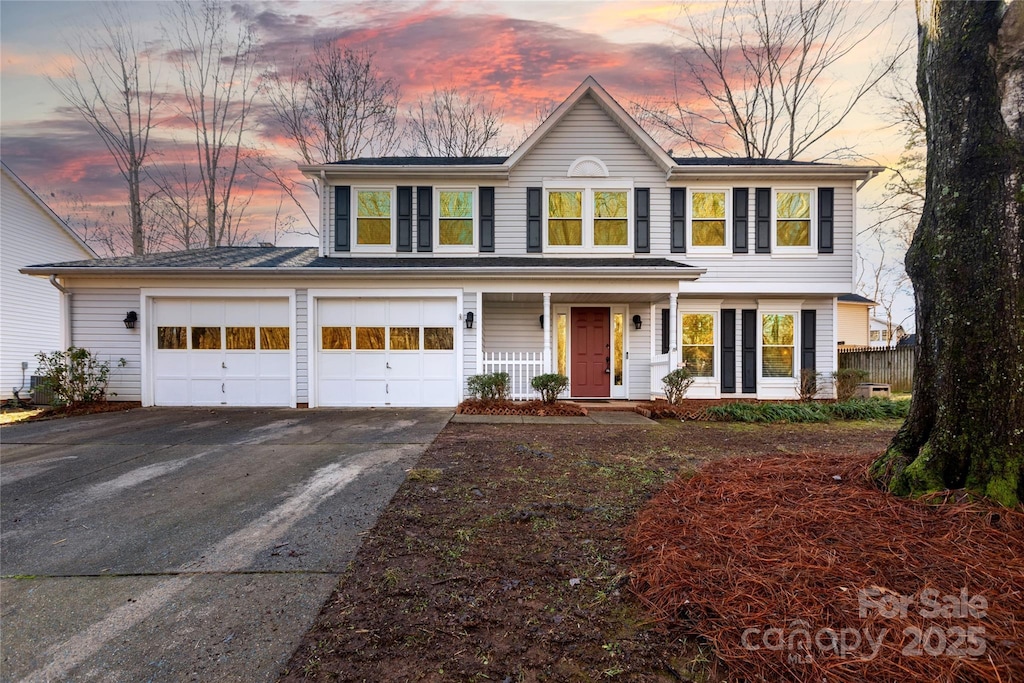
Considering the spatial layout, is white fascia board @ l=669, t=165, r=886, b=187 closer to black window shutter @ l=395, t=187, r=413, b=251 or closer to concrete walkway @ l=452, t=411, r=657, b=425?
concrete walkway @ l=452, t=411, r=657, b=425

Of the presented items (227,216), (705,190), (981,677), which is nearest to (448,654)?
(981,677)

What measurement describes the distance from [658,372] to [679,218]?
13.3ft

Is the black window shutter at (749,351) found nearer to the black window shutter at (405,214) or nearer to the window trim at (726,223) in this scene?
the window trim at (726,223)

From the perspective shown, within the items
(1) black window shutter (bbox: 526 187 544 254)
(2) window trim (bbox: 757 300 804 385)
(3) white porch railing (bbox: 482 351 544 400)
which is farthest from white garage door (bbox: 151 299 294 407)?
(2) window trim (bbox: 757 300 804 385)

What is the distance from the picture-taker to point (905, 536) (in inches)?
90.0

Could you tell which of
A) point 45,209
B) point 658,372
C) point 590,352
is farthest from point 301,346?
point 45,209

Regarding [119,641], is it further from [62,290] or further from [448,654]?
[62,290]

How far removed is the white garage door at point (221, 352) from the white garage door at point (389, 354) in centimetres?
94

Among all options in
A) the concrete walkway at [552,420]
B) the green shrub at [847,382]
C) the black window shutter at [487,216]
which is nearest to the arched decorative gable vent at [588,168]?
the black window shutter at [487,216]

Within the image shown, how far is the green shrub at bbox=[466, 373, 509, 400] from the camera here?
9.15 meters

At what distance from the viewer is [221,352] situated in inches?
396

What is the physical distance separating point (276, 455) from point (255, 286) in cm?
584

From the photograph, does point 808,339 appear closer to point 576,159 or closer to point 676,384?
point 676,384

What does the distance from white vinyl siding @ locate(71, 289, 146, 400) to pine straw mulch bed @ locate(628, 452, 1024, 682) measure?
40.0ft
